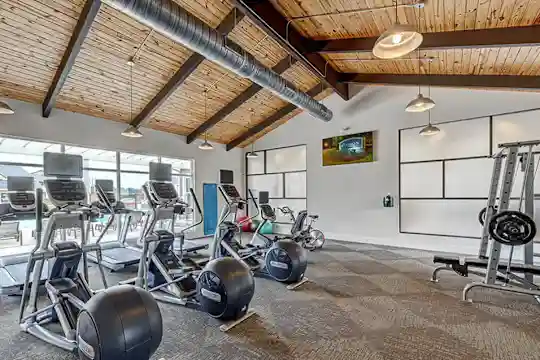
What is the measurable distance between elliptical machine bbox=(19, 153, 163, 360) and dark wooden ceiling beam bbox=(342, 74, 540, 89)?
6.38 meters

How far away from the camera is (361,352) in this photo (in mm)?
2576

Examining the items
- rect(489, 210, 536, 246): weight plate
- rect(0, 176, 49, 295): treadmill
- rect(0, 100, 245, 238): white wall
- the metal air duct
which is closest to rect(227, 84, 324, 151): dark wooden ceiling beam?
rect(0, 100, 245, 238): white wall

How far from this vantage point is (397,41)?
2.91 metres

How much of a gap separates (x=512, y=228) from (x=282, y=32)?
440 cm

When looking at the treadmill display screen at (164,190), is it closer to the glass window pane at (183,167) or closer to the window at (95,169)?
the window at (95,169)

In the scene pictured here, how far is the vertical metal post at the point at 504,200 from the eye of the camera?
3848 mm

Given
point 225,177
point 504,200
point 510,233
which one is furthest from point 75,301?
point 504,200

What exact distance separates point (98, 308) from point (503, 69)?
707cm

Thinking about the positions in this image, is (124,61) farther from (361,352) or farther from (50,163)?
(361,352)

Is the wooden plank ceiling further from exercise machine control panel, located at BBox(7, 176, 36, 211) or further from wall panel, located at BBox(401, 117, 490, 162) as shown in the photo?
exercise machine control panel, located at BBox(7, 176, 36, 211)

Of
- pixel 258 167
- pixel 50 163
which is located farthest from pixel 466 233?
pixel 50 163

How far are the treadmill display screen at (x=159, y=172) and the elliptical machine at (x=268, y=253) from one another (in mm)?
947

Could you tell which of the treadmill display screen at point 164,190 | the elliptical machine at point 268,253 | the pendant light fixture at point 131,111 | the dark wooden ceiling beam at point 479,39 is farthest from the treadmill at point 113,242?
the dark wooden ceiling beam at point 479,39

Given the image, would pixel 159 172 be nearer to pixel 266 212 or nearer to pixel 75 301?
pixel 75 301
